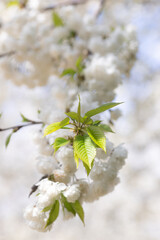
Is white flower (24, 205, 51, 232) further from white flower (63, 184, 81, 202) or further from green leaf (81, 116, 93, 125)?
green leaf (81, 116, 93, 125)

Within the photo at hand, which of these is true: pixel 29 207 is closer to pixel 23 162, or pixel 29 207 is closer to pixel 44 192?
pixel 44 192

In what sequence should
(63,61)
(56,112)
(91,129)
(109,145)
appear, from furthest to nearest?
(63,61) → (56,112) → (109,145) → (91,129)

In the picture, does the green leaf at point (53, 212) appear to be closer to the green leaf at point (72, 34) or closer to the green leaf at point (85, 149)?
the green leaf at point (85, 149)

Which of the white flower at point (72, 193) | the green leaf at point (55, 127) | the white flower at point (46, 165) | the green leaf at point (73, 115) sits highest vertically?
the green leaf at point (73, 115)

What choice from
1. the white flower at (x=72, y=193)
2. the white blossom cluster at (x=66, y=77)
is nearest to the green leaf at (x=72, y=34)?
the white blossom cluster at (x=66, y=77)

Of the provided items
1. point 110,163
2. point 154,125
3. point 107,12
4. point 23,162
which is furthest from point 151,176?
point 110,163

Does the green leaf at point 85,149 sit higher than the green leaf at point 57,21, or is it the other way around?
the green leaf at point 57,21
